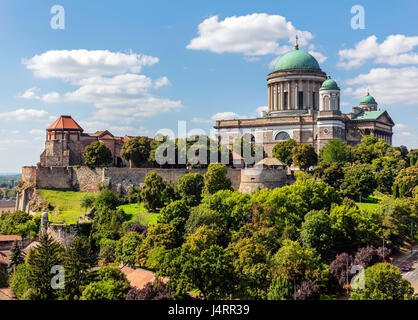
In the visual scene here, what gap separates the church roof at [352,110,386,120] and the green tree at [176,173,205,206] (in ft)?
118

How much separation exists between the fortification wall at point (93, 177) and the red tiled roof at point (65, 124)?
673 centimetres

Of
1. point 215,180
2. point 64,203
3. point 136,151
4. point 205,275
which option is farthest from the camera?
point 136,151

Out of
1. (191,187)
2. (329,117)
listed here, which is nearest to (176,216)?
(191,187)

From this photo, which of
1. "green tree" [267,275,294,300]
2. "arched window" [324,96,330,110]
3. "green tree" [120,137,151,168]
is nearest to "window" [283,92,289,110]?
"arched window" [324,96,330,110]

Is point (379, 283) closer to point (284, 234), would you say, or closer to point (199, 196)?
point (284, 234)

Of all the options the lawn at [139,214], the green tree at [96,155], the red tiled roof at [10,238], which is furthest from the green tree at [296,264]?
the green tree at [96,155]

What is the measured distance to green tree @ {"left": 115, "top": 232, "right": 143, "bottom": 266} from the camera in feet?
150

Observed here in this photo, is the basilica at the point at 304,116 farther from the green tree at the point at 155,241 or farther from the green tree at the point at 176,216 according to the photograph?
the green tree at the point at 155,241

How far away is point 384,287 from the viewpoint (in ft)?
107

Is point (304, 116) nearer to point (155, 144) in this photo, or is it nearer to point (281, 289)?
point (155, 144)

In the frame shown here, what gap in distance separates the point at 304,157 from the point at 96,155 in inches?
1093

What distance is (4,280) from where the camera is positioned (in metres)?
50.0

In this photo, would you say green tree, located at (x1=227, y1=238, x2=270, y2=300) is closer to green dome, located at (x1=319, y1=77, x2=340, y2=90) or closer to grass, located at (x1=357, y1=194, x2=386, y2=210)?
grass, located at (x1=357, y1=194, x2=386, y2=210)
